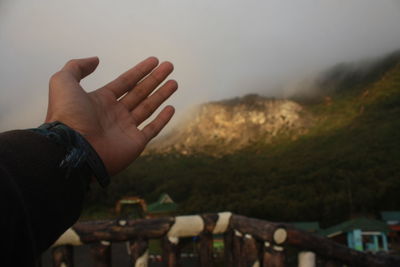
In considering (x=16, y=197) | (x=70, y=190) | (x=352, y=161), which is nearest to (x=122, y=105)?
(x=70, y=190)

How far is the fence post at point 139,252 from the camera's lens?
114 cm

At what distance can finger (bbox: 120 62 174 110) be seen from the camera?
852 millimetres

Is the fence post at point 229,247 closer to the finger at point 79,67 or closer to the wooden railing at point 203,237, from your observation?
the wooden railing at point 203,237

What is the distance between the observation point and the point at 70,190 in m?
0.43

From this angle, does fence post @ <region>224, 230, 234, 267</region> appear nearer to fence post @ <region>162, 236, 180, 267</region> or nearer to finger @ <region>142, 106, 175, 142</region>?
fence post @ <region>162, 236, 180, 267</region>

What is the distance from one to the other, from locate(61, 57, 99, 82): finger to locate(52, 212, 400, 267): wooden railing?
0.60 metres

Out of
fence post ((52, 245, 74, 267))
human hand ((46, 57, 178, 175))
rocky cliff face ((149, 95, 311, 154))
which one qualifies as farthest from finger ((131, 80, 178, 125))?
rocky cliff face ((149, 95, 311, 154))

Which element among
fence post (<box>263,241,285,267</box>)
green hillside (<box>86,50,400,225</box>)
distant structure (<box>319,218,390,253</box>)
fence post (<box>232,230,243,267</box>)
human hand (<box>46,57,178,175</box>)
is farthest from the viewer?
green hillside (<box>86,50,400,225</box>)

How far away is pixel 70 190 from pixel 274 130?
244 inches

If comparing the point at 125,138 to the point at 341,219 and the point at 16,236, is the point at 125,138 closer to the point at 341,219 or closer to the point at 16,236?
the point at 16,236

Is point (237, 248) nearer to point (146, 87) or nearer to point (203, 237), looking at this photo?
point (203, 237)

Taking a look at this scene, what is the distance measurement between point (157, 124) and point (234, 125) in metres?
5.82

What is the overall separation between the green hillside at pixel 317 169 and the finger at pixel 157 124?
4.49 metres

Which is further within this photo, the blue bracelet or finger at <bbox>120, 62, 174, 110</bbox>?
finger at <bbox>120, 62, 174, 110</bbox>
